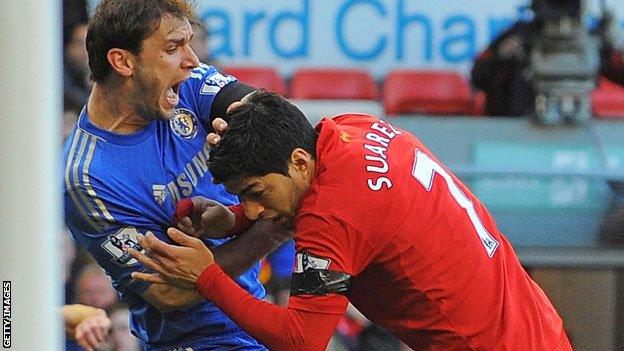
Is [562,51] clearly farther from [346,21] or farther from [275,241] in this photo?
Result: [275,241]

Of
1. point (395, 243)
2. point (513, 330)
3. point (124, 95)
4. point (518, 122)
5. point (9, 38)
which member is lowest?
point (518, 122)

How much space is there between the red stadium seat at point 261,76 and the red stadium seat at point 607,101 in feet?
5.29

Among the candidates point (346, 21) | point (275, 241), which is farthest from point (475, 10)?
point (275, 241)

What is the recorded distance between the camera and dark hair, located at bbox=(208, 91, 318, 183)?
2.61 m

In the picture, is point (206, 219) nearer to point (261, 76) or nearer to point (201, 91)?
point (201, 91)

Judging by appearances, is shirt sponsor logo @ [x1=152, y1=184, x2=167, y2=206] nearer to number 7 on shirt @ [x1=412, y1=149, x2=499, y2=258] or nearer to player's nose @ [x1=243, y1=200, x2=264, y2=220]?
player's nose @ [x1=243, y1=200, x2=264, y2=220]

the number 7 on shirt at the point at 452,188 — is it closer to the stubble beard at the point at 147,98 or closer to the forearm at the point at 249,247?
the forearm at the point at 249,247

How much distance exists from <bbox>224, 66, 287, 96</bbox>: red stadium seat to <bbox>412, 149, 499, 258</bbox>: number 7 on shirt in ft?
14.0

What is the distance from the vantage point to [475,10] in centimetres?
750

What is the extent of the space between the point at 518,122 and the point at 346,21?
53.8 inches

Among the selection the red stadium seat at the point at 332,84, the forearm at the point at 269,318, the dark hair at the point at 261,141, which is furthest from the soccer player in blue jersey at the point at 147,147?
the red stadium seat at the point at 332,84

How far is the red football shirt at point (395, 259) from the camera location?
262 centimetres

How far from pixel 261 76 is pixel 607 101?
1.80m

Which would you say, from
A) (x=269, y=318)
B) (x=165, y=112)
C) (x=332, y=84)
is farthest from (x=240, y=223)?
(x=332, y=84)
